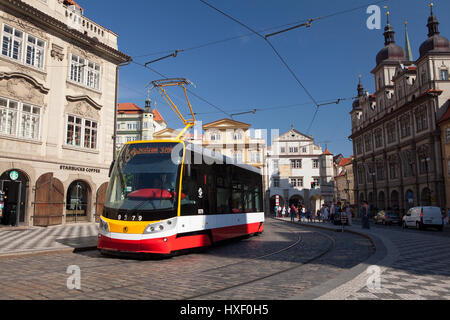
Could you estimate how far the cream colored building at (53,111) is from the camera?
18.0m

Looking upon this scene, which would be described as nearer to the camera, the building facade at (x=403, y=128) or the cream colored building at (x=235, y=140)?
the building facade at (x=403, y=128)

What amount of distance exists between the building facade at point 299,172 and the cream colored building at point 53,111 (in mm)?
42896

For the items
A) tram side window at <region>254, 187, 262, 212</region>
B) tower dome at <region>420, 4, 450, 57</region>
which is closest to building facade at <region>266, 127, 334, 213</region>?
tower dome at <region>420, 4, 450, 57</region>

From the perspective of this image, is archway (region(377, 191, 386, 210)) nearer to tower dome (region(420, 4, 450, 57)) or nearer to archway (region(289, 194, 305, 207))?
archway (region(289, 194, 305, 207))

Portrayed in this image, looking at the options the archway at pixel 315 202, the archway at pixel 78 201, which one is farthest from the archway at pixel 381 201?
the archway at pixel 78 201

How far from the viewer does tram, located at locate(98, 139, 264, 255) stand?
8.95 meters

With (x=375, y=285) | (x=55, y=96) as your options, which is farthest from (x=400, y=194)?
(x=375, y=285)

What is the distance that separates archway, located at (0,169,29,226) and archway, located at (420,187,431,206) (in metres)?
39.6

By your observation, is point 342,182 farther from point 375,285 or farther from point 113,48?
point 375,285

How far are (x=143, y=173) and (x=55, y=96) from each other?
13.6 metres

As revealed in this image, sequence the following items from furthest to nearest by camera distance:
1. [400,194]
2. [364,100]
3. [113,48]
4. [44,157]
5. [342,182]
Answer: [342,182] < [364,100] < [400,194] < [113,48] < [44,157]

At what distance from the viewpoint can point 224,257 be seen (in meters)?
9.97

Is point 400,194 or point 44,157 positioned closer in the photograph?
point 44,157

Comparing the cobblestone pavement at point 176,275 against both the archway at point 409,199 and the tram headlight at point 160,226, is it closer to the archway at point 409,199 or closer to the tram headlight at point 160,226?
the tram headlight at point 160,226
